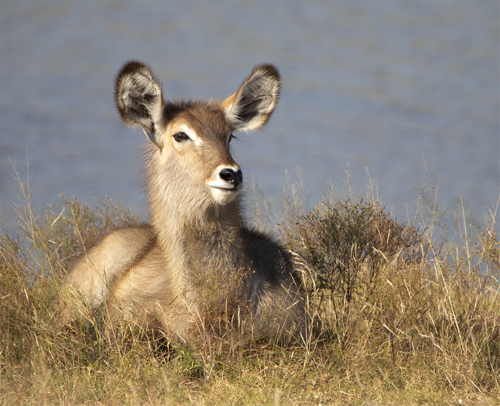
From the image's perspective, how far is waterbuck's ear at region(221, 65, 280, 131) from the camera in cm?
582

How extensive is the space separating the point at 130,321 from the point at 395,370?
2.13 metres

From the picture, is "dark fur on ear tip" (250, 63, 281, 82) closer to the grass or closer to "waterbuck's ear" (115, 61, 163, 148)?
"waterbuck's ear" (115, 61, 163, 148)

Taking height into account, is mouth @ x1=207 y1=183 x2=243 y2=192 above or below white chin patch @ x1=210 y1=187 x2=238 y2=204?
above

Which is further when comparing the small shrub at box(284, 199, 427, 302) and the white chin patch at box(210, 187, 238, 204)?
the small shrub at box(284, 199, 427, 302)

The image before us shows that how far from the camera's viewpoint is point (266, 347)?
4.98 metres

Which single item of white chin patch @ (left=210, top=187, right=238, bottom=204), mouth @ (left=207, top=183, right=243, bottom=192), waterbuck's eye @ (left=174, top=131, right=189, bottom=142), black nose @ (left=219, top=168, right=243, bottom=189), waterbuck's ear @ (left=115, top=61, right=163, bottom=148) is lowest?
white chin patch @ (left=210, top=187, right=238, bottom=204)

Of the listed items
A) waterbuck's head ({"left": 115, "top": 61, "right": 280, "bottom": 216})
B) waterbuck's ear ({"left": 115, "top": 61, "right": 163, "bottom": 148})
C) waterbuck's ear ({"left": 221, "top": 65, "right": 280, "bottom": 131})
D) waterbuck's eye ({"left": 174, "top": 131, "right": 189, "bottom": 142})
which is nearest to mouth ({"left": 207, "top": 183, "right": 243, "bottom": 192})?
waterbuck's head ({"left": 115, "top": 61, "right": 280, "bottom": 216})

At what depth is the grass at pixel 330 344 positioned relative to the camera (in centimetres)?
447

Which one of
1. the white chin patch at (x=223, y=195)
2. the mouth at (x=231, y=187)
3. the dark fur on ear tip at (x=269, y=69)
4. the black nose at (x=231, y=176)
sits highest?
the dark fur on ear tip at (x=269, y=69)

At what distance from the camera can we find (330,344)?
17.0ft

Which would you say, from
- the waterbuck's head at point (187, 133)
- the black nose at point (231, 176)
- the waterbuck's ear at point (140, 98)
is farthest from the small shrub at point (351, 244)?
the waterbuck's ear at point (140, 98)

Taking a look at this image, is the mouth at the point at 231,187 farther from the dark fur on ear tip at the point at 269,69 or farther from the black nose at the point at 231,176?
the dark fur on ear tip at the point at 269,69

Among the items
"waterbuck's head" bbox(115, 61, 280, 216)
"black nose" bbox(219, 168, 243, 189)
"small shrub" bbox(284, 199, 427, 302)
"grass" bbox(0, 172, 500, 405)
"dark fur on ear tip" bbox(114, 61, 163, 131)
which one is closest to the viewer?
"grass" bbox(0, 172, 500, 405)

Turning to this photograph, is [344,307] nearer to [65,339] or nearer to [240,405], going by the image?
[240,405]
